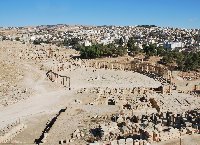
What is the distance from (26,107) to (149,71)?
2574 centimetres

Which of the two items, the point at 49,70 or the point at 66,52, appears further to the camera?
the point at 66,52

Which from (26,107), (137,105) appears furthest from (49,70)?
(137,105)

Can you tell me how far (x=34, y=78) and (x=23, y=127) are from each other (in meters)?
23.4

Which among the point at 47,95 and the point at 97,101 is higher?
the point at 97,101

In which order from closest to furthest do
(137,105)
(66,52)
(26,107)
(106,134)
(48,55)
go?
(106,134), (137,105), (26,107), (48,55), (66,52)

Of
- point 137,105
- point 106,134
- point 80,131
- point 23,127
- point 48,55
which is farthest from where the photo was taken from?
point 48,55

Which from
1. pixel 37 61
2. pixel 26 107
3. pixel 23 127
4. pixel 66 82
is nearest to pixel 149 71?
pixel 66 82

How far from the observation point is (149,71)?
2366 inches

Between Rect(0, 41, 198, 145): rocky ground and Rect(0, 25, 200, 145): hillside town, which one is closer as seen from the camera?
Rect(0, 25, 200, 145): hillside town

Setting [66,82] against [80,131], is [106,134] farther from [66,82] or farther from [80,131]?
[66,82]

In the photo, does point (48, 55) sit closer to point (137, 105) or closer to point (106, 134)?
point (137, 105)

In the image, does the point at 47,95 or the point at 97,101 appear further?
the point at 47,95

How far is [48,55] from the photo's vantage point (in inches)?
3059

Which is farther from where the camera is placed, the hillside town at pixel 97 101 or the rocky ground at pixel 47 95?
the rocky ground at pixel 47 95
